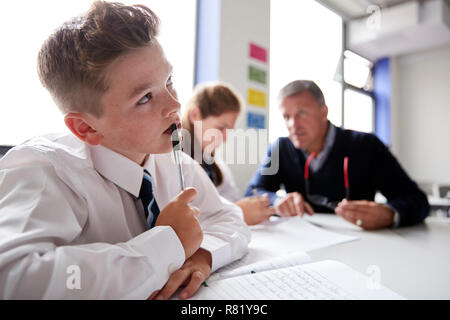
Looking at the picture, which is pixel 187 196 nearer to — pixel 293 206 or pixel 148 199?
pixel 148 199

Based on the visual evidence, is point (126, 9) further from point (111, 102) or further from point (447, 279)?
point (447, 279)

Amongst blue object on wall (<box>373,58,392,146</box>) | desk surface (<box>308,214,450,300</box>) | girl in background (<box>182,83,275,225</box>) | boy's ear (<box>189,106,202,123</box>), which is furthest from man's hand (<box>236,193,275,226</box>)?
blue object on wall (<box>373,58,392,146</box>)

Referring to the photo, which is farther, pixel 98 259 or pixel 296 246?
pixel 296 246

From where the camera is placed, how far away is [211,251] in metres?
0.39

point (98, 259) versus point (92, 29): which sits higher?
point (92, 29)

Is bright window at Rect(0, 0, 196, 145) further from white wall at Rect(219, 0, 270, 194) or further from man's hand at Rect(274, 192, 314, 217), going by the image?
man's hand at Rect(274, 192, 314, 217)

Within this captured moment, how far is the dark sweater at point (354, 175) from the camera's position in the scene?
451mm

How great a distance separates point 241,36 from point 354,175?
347mm

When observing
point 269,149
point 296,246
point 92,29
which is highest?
point 92,29

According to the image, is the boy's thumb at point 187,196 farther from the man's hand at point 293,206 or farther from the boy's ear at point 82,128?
the man's hand at point 293,206

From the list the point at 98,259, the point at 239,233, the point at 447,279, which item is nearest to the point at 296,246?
the point at 239,233
